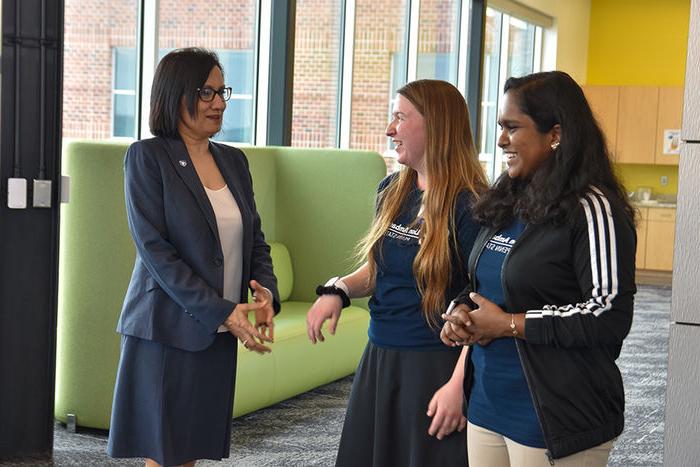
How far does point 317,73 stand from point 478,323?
700cm

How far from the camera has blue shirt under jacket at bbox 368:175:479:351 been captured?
2477 millimetres

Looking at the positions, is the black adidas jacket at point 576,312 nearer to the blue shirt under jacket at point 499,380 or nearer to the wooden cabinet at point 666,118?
the blue shirt under jacket at point 499,380

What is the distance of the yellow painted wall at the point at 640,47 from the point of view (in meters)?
13.1

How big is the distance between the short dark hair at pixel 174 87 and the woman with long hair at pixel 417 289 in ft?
2.17

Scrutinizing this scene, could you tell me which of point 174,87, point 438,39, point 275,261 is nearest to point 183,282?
point 174,87

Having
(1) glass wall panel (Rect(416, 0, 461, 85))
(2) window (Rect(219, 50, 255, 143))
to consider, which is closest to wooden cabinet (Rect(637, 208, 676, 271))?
(1) glass wall panel (Rect(416, 0, 461, 85))

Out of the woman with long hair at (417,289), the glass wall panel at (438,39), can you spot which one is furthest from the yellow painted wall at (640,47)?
the woman with long hair at (417,289)

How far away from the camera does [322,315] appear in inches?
101

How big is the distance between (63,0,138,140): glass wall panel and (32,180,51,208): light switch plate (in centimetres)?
167

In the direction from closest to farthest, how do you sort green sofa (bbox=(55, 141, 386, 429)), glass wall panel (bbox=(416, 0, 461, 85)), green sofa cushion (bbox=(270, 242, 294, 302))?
1. green sofa (bbox=(55, 141, 386, 429))
2. green sofa cushion (bbox=(270, 242, 294, 302))
3. glass wall panel (bbox=(416, 0, 461, 85))

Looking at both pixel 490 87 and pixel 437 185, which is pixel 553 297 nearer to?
pixel 437 185

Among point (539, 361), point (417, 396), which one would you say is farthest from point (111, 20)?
point (539, 361)

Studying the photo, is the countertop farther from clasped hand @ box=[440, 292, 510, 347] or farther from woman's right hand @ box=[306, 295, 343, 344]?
clasped hand @ box=[440, 292, 510, 347]

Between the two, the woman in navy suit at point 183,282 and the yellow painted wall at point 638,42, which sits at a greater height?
the yellow painted wall at point 638,42
